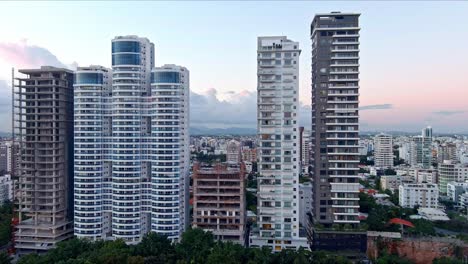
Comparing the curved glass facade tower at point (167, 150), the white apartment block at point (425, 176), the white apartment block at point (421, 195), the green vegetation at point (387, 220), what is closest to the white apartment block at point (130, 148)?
the curved glass facade tower at point (167, 150)

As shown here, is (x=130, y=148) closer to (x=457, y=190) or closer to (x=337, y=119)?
(x=337, y=119)

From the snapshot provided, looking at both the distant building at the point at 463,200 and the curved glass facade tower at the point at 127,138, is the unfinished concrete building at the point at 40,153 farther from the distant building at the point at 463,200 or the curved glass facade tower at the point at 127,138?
the distant building at the point at 463,200

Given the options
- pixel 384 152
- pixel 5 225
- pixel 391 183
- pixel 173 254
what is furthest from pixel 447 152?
pixel 5 225

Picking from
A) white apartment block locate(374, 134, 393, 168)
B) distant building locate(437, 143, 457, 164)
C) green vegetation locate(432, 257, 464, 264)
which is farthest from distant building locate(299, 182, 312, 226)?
distant building locate(437, 143, 457, 164)

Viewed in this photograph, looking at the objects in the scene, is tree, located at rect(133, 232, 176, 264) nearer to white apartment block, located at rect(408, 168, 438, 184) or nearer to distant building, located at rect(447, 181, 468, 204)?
distant building, located at rect(447, 181, 468, 204)

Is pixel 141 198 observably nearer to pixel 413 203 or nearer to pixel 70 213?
pixel 70 213

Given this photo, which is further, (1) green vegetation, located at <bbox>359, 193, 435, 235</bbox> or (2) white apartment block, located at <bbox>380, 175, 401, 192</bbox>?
(2) white apartment block, located at <bbox>380, 175, 401, 192</bbox>
